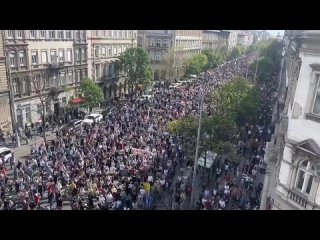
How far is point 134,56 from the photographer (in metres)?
40.6

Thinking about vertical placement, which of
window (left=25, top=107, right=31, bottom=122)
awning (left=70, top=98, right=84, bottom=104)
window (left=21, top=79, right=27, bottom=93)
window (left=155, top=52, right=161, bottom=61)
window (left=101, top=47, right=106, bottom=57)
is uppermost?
window (left=101, top=47, right=106, bottom=57)

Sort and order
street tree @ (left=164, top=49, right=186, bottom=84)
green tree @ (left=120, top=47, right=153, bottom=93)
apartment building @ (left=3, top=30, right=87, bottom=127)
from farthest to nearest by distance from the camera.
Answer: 1. street tree @ (left=164, top=49, right=186, bottom=84)
2. green tree @ (left=120, top=47, right=153, bottom=93)
3. apartment building @ (left=3, top=30, right=87, bottom=127)

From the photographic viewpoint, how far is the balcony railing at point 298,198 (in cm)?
1177

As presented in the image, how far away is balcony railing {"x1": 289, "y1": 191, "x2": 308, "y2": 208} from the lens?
463 inches

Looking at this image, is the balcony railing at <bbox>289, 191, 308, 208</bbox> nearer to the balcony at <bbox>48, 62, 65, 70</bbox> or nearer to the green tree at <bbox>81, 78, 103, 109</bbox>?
the green tree at <bbox>81, 78, 103, 109</bbox>

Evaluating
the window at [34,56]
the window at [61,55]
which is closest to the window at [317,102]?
the window at [34,56]

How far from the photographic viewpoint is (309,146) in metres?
11.3

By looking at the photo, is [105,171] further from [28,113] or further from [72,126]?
[28,113]

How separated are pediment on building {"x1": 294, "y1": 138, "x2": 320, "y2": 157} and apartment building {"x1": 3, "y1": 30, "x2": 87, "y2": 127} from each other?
894 inches

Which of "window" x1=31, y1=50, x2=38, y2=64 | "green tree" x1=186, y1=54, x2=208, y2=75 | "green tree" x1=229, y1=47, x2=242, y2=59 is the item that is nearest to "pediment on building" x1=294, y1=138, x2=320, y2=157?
"window" x1=31, y1=50, x2=38, y2=64

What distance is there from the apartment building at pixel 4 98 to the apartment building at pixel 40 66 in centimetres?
74

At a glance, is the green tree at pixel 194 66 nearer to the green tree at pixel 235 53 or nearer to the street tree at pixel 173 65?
the street tree at pixel 173 65
